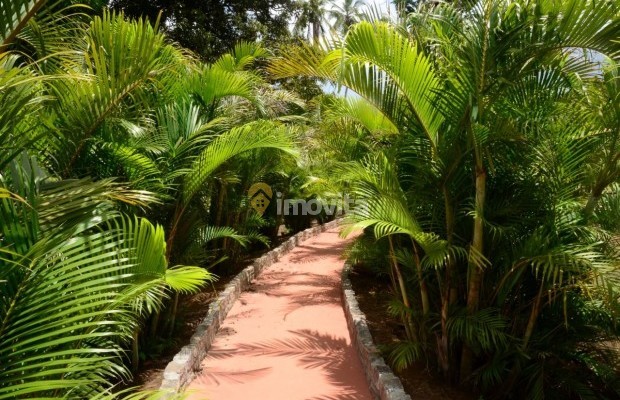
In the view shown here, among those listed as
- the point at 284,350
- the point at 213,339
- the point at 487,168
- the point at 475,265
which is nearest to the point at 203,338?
the point at 213,339

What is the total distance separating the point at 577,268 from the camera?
8.34ft

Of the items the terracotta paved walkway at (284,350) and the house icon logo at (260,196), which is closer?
the terracotta paved walkway at (284,350)

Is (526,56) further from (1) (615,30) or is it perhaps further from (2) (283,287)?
(2) (283,287)

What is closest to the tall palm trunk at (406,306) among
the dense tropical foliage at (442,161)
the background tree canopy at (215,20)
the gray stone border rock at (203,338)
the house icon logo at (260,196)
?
the dense tropical foliage at (442,161)

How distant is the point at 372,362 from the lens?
3.47 metres

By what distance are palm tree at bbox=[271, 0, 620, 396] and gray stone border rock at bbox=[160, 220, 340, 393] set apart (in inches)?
62.4

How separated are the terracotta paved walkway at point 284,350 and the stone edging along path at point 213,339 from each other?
8 cm

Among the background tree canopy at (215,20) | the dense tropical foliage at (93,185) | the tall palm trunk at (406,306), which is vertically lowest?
the tall palm trunk at (406,306)

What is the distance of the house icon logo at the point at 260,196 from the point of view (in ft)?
24.2

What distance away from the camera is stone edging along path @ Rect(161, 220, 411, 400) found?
3.09 metres

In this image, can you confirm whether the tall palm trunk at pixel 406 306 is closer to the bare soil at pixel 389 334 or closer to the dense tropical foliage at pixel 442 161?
the dense tropical foliage at pixel 442 161

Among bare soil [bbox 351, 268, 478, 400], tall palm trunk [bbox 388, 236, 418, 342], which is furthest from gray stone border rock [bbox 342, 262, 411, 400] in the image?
tall palm trunk [bbox 388, 236, 418, 342]

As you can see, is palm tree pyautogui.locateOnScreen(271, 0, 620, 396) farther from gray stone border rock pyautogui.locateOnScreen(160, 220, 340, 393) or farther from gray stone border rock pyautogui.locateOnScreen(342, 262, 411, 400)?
gray stone border rock pyautogui.locateOnScreen(160, 220, 340, 393)

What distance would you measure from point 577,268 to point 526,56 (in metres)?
1.24
